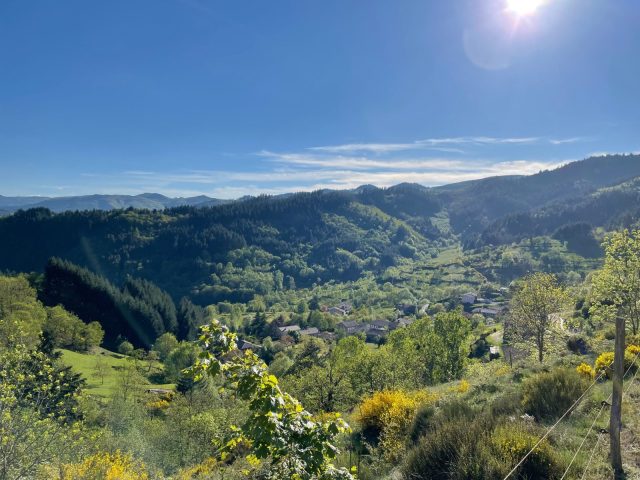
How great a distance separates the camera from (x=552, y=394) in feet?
36.8

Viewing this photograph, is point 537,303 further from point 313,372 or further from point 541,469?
point 541,469

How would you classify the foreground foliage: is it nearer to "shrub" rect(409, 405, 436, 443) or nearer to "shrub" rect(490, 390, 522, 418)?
"shrub" rect(409, 405, 436, 443)

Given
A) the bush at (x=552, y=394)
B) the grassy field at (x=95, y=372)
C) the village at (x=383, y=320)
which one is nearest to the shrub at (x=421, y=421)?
the bush at (x=552, y=394)

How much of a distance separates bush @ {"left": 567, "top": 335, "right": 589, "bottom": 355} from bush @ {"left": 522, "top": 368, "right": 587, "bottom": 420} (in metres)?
15.4

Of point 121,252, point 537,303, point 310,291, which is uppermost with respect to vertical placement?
point 537,303

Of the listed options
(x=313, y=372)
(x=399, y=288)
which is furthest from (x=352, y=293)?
(x=313, y=372)

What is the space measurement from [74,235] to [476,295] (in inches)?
7644

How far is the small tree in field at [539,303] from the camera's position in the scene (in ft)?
92.7

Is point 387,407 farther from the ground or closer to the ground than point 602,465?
closer to the ground

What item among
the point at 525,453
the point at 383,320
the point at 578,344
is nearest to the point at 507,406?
the point at 525,453

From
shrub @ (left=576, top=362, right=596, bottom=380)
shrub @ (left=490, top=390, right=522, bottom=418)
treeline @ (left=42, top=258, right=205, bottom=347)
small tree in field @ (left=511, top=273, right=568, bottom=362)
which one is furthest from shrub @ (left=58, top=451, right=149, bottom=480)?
treeline @ (left=42, top=258, right=205, bottom=347)

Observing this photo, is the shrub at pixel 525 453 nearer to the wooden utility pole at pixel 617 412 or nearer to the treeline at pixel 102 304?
the wooden utility pole at pixel 617 412

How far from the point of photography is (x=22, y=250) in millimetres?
182875

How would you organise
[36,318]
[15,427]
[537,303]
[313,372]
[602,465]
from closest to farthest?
[602,465] → [15,427] → [537,303] → [313,372] → [36,318]
